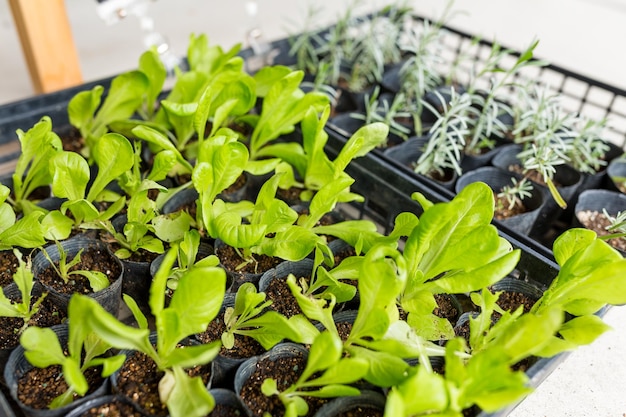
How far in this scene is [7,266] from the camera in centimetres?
69

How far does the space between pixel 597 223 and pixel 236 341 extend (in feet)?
1.91

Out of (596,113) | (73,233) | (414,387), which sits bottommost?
(596,113)

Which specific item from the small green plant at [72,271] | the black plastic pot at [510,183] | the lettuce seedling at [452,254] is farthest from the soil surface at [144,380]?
the black plastic pot at [510,183]

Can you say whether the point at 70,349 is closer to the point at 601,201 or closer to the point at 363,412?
the point at 363,412

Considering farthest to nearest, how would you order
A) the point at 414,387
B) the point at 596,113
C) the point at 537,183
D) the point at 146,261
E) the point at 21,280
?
1. the point at 596,113
2. the point at 537,183
3. the point at 146,261
4. the point at 21,280
5. the point at 414,387

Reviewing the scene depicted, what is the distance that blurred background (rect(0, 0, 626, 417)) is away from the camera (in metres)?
1.45

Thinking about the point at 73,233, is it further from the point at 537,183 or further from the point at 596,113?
the point at 596,113

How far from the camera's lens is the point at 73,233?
0.74 metres

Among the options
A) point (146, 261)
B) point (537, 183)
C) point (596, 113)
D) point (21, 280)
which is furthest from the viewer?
point (596, 113)

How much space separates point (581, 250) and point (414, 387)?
257 millimetres

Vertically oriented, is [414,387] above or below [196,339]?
above

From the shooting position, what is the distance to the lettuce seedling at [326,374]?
49 centimetres

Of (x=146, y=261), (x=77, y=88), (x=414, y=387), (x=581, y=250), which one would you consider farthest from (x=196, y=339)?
(x=77, y=88)

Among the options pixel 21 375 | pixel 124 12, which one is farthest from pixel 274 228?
pixel 124 12
